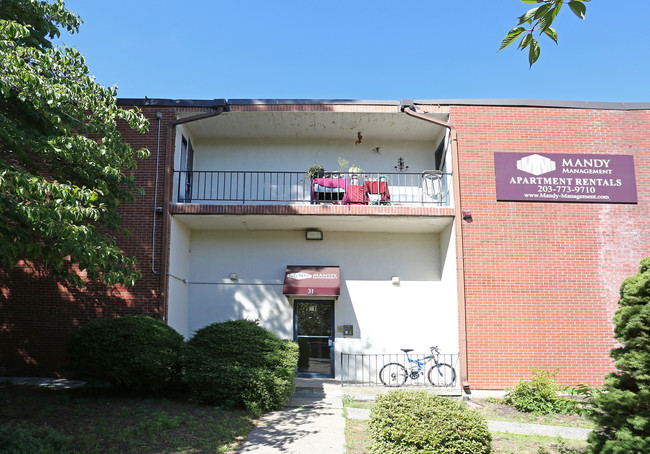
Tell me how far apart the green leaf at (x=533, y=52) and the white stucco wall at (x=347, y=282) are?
32.8ft

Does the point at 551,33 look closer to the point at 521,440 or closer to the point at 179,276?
the point at 521,440

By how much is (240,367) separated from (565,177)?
28.8ft

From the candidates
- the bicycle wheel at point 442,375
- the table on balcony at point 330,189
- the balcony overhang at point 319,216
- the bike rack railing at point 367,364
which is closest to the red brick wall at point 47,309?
the balcony overhang at point 319,216

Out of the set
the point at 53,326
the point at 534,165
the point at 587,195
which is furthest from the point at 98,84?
the point at 587,195

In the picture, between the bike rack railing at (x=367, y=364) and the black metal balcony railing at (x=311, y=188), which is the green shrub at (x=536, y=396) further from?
the black metal balcony railing at (x=311, y=188)

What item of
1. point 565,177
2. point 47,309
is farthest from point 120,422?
point 565,177

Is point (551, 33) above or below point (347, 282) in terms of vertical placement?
above

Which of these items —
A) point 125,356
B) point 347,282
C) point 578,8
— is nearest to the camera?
point 578,8

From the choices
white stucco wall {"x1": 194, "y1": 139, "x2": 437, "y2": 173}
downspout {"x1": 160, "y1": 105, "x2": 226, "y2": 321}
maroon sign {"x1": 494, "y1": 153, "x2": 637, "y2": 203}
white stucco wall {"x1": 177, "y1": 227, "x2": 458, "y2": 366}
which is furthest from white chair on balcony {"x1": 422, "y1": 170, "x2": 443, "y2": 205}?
downspout {"x1": 160, "y1": 105, "x2": 226, "y2": 321}

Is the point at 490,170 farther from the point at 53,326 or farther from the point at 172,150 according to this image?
the point at 53,326

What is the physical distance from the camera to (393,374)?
12.0m

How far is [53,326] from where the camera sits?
11.1 metres

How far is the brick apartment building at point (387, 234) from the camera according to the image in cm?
1102

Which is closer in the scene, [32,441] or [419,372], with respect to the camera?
[32,441]
